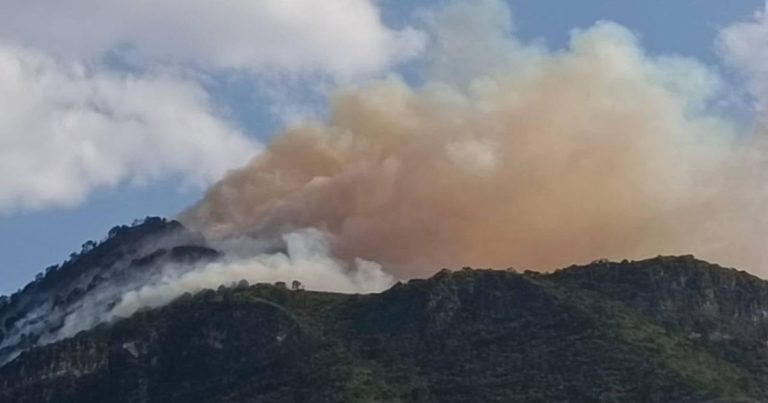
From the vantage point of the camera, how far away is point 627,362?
656 feet

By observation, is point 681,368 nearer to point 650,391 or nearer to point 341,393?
point 650,391

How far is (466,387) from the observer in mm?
199125

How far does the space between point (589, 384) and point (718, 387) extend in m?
14.3

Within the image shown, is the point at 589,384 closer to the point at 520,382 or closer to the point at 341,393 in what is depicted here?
the point at 520,382

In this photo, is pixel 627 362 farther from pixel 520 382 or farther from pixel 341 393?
pixel 341 393

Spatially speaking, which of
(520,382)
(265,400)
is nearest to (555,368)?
(520,382)

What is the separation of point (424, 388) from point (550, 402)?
52.9 feet

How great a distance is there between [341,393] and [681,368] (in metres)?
38.7

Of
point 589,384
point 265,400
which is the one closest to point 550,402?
point 589,384

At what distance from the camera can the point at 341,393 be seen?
197250 mm

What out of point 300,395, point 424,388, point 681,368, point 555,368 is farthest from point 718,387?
point 300,395

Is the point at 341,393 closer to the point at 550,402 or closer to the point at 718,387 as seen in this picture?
the point at 550,402

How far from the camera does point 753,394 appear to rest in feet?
649

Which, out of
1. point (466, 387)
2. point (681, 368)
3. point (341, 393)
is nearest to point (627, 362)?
point (681, 368)
